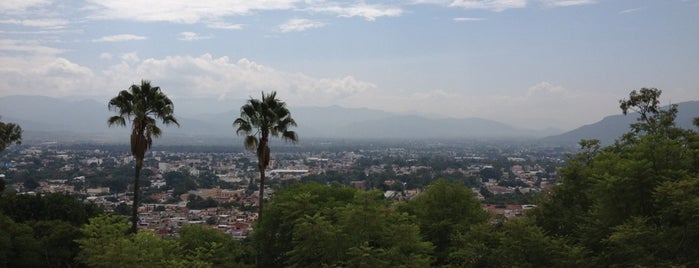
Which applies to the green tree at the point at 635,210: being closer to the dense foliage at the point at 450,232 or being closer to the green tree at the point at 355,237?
the dense foliage at the point at 450,232

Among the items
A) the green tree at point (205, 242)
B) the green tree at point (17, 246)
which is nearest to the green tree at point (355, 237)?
the green tree at point (205, 242)

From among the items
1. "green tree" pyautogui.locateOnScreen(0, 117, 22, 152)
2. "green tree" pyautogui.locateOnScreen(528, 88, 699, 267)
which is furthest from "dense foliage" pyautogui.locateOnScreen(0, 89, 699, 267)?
"green tree" pyautogui.locateOnScreen(0, 117, 22, 152)

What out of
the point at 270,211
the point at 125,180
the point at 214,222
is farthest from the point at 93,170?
the point at 270,211

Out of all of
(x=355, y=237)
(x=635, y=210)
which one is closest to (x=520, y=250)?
(x=635, y=210)

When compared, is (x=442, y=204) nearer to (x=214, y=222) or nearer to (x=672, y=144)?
(x=672, y=144)

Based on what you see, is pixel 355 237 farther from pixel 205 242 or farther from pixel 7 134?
pixel 7 134
